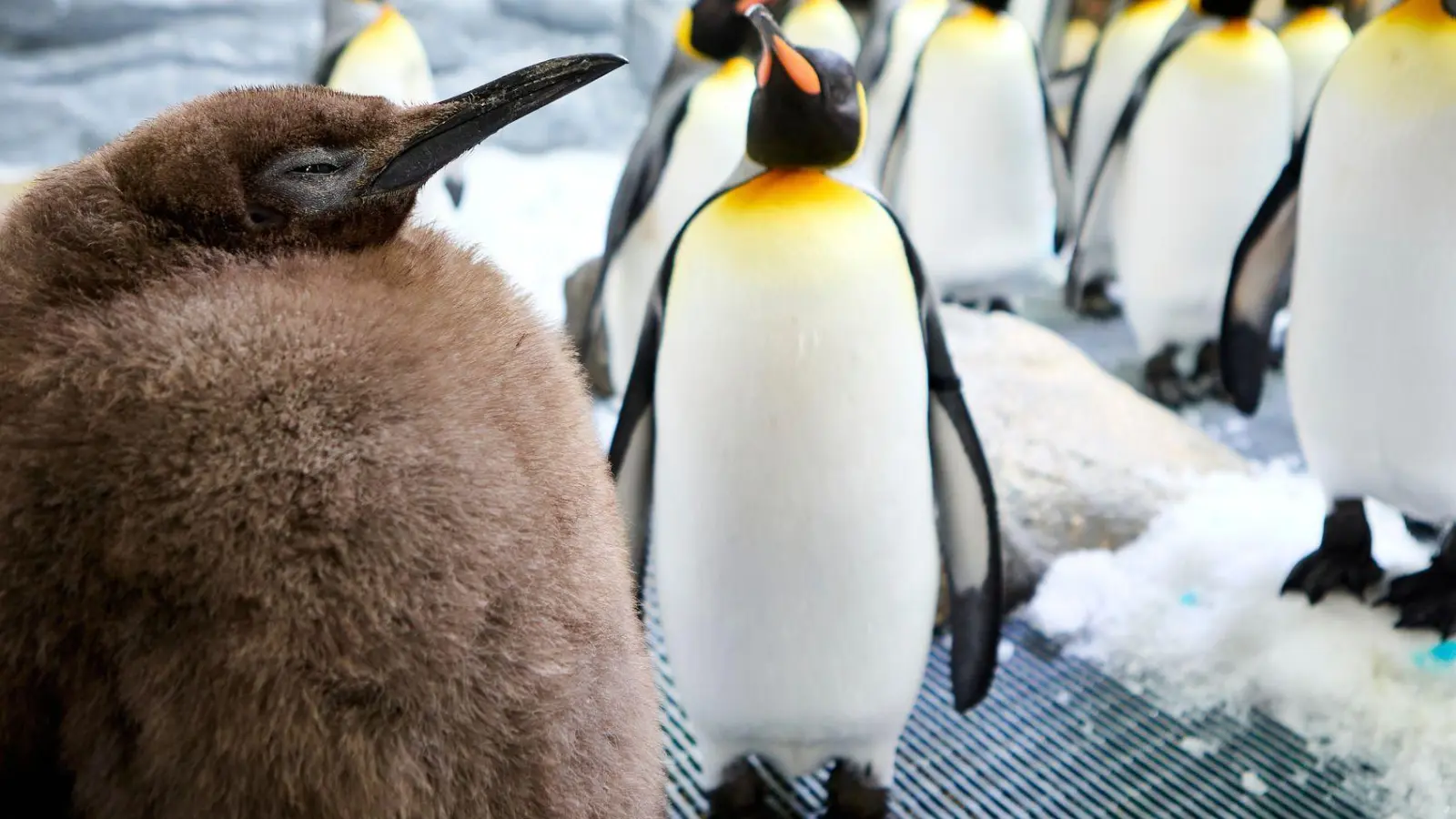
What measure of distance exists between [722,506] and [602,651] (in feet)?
2.34

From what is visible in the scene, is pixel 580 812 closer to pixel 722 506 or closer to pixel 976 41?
pixel 722 506

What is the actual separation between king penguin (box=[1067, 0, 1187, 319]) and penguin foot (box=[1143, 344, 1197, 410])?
1.76 feet

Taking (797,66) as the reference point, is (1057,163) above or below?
below

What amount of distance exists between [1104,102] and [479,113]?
3.59 m

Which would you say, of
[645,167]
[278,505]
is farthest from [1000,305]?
[278,505]

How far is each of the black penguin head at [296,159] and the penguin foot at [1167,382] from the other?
2686 mm

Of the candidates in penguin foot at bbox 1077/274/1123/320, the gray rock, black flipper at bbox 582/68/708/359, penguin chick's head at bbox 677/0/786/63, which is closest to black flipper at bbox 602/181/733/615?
the gray rock

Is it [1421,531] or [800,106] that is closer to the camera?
[800,106]

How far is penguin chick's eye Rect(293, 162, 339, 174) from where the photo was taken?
20.0 inches

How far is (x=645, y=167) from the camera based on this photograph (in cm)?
225

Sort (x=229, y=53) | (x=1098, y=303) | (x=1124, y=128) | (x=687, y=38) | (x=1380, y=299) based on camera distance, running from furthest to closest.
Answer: (x=229, y=53), (x=1098, y=303), (x=1124, y=128), (x=687, y=38), (x=1380, y=299)

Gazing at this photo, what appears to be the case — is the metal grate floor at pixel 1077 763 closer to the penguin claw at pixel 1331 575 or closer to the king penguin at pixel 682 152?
the penguin claw at pixel 1331 575

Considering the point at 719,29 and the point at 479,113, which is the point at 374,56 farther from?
the point at 479,113

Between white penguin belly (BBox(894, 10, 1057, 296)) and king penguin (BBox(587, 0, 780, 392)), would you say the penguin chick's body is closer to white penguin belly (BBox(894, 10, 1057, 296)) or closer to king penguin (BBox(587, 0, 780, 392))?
white penguin belly (BBox(894, 10, 1057, 296))
